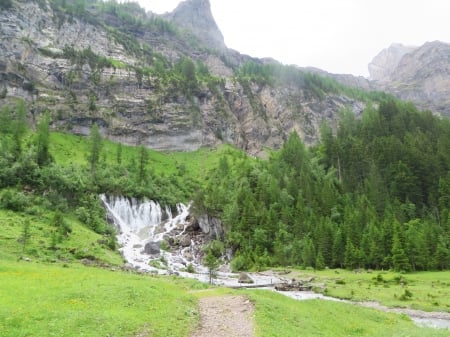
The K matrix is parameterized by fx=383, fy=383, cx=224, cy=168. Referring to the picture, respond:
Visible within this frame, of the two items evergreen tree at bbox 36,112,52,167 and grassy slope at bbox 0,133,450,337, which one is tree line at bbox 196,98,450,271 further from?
evergreen tree at bbox 36,112,52,167

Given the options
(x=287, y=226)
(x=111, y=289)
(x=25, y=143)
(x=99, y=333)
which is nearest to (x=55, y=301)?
(x=111, y=289)

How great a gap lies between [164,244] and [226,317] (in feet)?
255

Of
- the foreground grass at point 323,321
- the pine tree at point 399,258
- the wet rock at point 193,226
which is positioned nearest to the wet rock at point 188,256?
the wet rock at point 193,226

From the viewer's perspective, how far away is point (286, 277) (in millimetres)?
75938

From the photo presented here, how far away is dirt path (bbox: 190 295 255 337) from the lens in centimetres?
2575

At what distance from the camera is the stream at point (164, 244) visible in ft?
227

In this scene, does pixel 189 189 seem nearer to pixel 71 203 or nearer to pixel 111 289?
pixel 71 203

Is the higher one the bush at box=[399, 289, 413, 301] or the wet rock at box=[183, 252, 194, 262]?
the wet rock at box=[183, 252, 194, 262]

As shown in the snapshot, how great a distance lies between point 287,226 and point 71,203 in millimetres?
61274

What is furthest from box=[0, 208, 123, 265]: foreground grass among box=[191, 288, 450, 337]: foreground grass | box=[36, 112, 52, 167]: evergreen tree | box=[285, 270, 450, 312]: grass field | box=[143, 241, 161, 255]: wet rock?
box=[285, 270, 450, 312]: grass field

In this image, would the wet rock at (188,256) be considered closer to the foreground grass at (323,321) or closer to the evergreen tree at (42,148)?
the evergreen tree at (42,148)

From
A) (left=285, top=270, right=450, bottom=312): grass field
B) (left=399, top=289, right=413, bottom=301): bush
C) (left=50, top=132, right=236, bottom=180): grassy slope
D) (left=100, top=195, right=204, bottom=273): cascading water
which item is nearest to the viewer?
(left=285, top=270, right=450, bottom=312): grass field

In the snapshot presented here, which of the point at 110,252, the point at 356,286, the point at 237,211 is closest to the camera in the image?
the point at 356,286

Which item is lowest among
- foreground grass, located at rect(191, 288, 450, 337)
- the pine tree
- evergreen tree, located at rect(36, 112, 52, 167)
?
foreground grass, located at rect(191, 288, 450, 337)
